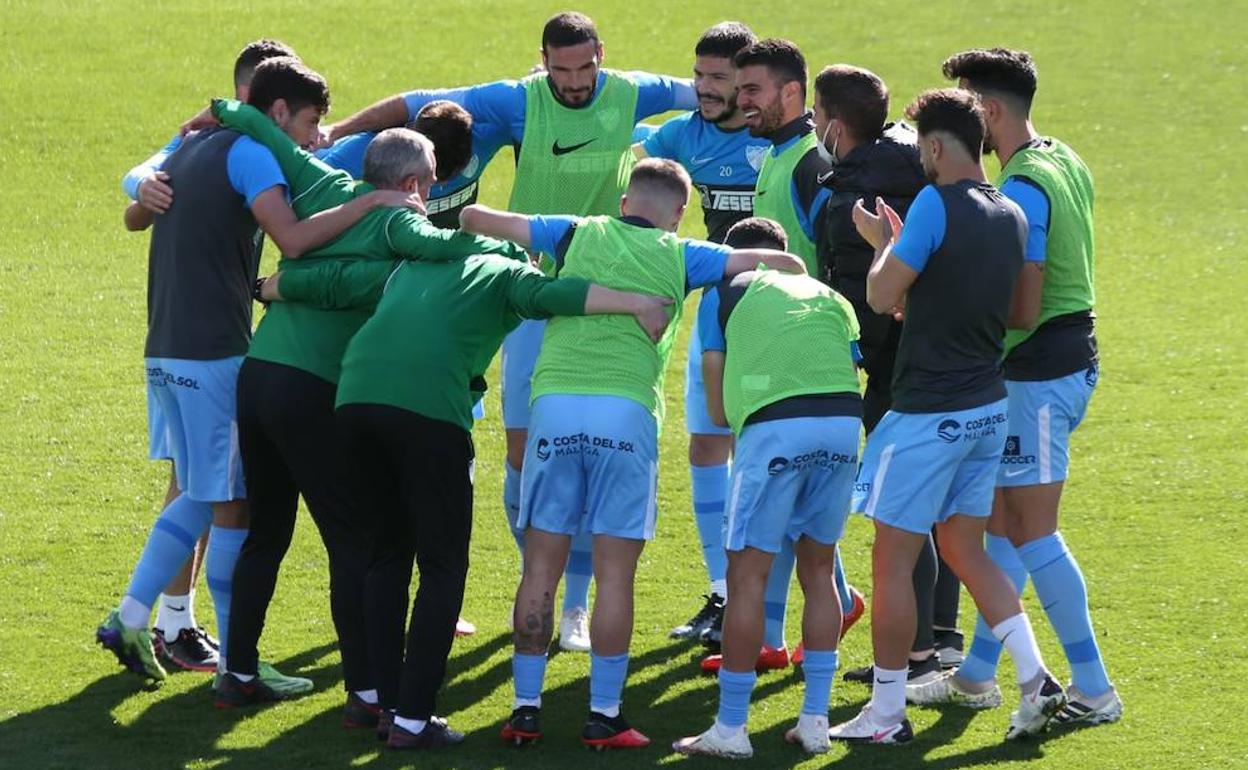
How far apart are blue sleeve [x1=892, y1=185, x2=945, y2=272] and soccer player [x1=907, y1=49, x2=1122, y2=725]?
0.57m

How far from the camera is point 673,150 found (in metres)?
8.31

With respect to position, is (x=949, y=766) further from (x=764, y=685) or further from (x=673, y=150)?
(x=673, y=150)

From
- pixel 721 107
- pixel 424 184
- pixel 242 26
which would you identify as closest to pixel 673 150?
pixel 721 107

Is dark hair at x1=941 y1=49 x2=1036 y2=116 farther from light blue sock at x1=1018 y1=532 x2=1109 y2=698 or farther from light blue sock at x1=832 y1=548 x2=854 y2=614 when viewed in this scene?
light blue sock at x1=832 y1=548 x2=854 y2=614

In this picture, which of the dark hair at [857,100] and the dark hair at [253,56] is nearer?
the dark hair at [857,100]

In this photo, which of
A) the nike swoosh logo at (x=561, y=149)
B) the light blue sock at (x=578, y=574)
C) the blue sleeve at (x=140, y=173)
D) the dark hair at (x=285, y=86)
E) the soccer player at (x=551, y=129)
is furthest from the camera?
the nike swoosh logo at (x=561, y=149)

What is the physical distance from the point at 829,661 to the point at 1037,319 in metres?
1.46

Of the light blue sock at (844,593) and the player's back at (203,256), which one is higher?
the player's back at (203,256)

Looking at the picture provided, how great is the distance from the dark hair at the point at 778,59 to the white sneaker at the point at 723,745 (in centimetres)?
278

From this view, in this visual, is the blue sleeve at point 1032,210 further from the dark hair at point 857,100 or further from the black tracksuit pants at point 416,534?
the black tracksuit pants at point 416,534

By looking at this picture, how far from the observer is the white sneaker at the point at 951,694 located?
6.82 meters

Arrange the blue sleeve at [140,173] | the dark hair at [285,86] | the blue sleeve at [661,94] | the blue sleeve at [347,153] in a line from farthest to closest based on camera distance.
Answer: the blue sleeve at [661,94], the blue sleeve at [347,153], the blue sleeve at [140,173], the dark hair at [285,86]

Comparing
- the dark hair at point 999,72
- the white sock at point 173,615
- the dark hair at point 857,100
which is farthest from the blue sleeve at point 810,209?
the white sock at point 173,615

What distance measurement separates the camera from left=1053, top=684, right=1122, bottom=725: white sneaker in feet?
21.6
